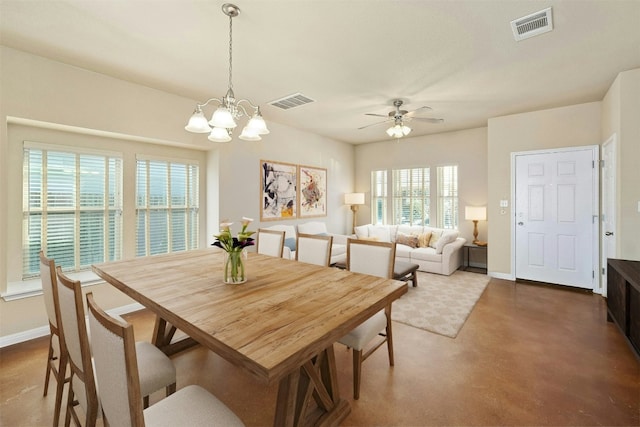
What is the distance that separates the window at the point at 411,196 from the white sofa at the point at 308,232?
1.82 m

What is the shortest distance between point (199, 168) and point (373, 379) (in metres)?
3.60

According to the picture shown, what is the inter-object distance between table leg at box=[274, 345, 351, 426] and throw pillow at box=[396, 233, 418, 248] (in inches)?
165

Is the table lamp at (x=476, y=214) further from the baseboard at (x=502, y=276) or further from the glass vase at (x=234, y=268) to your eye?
the glass vase at (x=234, y=268)

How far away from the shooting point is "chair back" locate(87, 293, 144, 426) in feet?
2.83

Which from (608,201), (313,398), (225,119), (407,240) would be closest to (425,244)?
(407,240)

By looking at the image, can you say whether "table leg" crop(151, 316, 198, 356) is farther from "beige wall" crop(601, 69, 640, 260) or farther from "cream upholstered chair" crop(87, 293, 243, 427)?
"beige wall" crop(601, 69, 640, 260)

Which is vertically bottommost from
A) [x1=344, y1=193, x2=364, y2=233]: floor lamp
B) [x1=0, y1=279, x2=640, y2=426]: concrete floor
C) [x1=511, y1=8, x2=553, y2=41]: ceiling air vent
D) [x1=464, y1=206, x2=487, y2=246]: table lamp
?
[x1=0, y1=279, x2=640, y2=426]: concrete floor

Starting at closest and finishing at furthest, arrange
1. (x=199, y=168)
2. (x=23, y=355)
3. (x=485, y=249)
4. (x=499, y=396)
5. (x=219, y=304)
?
(x=219, y=304) → (x=499, y=396) → (x=23, y=355) → (x=199, y=168) → (x=485, y=249)

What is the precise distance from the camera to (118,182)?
3.46m

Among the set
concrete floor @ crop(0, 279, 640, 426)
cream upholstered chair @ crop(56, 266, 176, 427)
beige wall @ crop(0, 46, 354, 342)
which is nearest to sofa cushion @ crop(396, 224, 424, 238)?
concrete floor @ crop(0, 279, 640, 426)

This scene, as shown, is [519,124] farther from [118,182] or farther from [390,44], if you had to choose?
[118,182]

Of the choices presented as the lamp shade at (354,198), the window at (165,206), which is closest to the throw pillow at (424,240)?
the lamp shade at (354,198)

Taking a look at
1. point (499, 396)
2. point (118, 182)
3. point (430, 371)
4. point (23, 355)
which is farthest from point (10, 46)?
point (499, 396)

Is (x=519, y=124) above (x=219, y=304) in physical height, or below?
above
